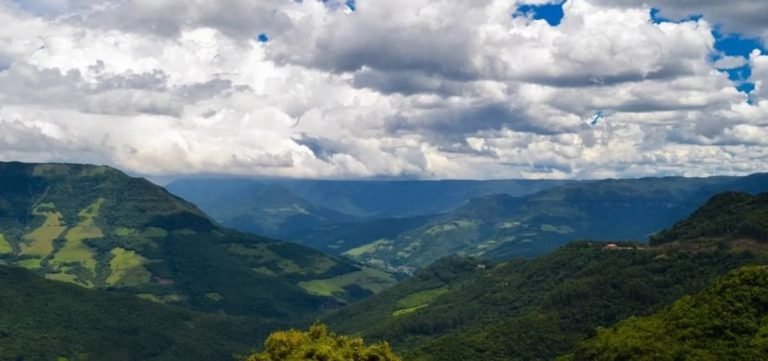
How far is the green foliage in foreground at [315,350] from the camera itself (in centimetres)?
8475

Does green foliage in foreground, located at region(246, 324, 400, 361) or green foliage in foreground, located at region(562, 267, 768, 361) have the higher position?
green foliage in foreground, located at region(246, 324, 400, 361)

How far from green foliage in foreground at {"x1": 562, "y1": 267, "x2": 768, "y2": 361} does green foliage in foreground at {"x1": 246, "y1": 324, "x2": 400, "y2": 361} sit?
2253 inches

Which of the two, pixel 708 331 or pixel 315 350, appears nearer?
pixel 315 350

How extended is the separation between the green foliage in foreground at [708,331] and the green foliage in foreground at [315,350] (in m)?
57.2

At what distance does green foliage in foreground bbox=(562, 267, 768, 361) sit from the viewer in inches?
4717

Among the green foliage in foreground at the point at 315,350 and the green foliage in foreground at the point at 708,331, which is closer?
the green foliage in foreground at the point at 315,350

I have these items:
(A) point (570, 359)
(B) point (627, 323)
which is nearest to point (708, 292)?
(B) point (627, 323)

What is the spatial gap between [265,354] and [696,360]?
2834 inches

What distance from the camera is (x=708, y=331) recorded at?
127 m

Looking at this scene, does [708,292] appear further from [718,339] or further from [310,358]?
[310,358]

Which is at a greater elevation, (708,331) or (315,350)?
(315,350)

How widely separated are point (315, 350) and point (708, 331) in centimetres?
7733

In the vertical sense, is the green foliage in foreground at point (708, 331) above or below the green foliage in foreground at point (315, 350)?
below

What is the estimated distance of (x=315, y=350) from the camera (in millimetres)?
85438
